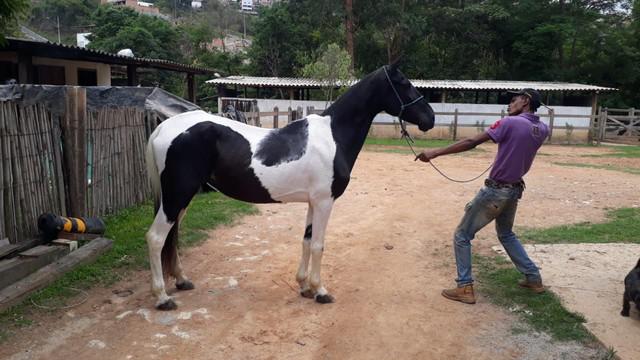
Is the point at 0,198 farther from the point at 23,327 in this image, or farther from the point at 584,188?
the point at 584,188

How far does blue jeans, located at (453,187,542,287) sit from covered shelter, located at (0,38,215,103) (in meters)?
7.80

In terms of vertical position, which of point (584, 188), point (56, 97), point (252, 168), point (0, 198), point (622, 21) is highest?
point (622, 21)

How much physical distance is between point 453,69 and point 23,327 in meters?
37.3

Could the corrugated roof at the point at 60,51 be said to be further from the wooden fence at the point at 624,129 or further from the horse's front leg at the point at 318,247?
the wooden fence at the point at 624,129

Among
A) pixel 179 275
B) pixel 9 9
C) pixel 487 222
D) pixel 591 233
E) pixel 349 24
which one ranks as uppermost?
pixel 349 24

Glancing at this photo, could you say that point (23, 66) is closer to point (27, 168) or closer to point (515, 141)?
point (27, 168)

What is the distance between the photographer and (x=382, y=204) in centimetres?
841

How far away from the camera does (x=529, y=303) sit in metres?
4.30

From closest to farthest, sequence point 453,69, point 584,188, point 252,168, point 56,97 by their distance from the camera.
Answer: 1. point 252,168
2. point 56,97
3. point 584,188
4. point 453,69

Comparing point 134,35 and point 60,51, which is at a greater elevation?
point 134,35

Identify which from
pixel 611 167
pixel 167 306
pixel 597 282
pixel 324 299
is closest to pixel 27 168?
pixel 167 306

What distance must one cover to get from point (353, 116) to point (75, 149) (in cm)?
330

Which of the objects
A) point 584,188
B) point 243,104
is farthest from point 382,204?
point 243,104

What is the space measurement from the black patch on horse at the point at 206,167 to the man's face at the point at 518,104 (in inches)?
88.7
